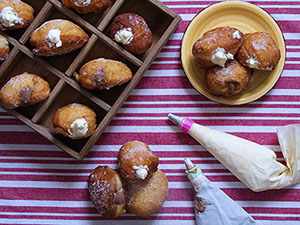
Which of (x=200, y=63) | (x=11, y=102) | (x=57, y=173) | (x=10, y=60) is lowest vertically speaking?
(x=57, y=173)

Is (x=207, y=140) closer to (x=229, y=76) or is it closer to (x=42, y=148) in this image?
(x=229, y=76)

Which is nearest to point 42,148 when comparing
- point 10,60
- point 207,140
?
point 10,60

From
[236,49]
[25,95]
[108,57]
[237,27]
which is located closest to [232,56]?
[236,49]

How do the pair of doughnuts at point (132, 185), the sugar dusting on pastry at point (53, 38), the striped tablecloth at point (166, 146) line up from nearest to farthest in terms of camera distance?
the sugar dusting on pastry at point (53, 38) < the pair of doughnuts at point (132, 185) < the striped tablecloth at point (166, 146)

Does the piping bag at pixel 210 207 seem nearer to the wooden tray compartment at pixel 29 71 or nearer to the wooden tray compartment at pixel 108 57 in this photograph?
the wooden tray compartment at pixel 108 57

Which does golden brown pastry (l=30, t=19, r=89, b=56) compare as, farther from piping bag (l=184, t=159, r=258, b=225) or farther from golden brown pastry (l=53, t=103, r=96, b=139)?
piping bag (l=184, t=159, r=258, b=225)

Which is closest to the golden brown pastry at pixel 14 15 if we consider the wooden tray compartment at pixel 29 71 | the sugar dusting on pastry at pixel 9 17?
the sugar dusting on pastry at pixel 9 17

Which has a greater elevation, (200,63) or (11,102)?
(200,63)
